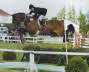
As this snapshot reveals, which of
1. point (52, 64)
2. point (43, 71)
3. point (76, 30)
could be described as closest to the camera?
point (43, 71)

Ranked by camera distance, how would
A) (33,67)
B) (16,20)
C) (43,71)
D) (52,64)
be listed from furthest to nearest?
(16,20)
(52,64)
(43,71)
(33,67)

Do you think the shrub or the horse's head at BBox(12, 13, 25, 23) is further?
the horse's head at BBox(12, 13, 25, 23)

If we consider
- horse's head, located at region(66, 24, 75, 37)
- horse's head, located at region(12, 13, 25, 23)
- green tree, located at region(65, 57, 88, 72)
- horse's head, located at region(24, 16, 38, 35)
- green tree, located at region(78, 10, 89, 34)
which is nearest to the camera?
green tree, located at region(65, 57, 88, 72)

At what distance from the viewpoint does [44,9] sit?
17062 mm

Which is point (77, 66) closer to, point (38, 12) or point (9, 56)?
point (9, 56)

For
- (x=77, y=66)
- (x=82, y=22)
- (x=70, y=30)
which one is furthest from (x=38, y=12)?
(x=82, y=22)

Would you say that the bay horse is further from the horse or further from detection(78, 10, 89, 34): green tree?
detection(78, 10, 89, 34): green tree

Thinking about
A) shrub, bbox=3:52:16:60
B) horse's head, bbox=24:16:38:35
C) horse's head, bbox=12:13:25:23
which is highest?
horse's head, bbox=12:13:25:23

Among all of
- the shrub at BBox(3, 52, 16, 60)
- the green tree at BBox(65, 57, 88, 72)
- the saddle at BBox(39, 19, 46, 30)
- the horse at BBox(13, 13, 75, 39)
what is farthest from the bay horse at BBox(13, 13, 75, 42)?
the green tree at BBox(65, 57, 88, 72)

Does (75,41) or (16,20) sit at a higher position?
(16,20)

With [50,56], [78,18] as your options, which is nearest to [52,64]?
[50,56]

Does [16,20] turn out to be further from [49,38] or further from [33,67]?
[33,67]

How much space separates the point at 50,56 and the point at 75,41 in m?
5.49

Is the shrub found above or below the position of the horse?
below
